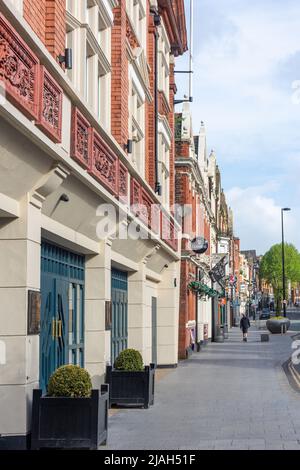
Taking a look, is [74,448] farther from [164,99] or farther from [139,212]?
[164,99]

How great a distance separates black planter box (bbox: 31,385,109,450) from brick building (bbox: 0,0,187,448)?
161 mm

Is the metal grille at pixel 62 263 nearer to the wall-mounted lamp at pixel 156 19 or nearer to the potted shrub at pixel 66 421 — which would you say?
the potted shrub at pixel 66 421

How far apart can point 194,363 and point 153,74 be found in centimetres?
1012

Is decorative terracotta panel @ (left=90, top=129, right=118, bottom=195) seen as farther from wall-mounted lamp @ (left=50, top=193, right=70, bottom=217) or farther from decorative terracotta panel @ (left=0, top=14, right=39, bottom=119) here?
decorative terracotta panel @ (left=0, top=14, right=39, bottom=119)

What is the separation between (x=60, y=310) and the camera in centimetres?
1222

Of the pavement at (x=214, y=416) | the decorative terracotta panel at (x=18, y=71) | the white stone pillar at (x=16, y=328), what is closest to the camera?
the decorative terracotta panel at (x=18, y=71)

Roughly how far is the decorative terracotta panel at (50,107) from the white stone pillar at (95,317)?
4876 millimetres

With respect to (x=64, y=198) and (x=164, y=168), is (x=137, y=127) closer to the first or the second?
(x=164, y=168)

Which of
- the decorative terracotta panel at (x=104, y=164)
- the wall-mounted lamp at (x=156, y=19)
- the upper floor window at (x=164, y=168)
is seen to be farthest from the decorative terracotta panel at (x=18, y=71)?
the upper floor window at (x=164, y=168)

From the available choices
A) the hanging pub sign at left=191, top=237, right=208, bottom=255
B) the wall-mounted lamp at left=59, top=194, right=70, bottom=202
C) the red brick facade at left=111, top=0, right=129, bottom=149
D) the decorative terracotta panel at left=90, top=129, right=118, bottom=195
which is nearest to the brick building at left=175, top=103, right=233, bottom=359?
the hanging pub sign at left=191, top=237, right=208, bottom=255

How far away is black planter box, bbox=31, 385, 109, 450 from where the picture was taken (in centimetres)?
919

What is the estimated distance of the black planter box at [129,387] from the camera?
1358 centimetres

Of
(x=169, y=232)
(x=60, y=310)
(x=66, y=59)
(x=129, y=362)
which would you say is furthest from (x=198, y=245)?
(x=66, y=59)

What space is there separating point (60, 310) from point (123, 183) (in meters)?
3.22
